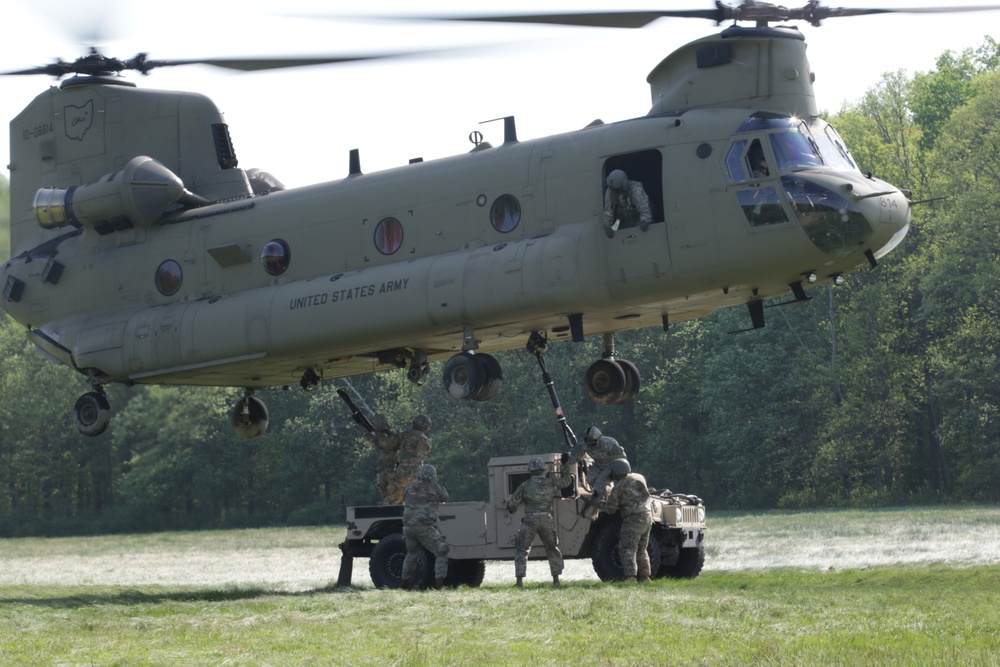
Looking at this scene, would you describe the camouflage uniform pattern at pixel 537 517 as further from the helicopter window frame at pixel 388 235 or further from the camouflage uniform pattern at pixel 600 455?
the helicopter window frame at pixel 388 235

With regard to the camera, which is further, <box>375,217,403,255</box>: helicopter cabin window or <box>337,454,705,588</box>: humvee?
<box>375,217,403,255</box>: helicopter cabin window

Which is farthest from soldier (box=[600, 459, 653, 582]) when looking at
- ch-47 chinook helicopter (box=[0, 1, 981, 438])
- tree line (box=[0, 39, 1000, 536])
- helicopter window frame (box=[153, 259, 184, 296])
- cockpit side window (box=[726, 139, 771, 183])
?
tree line (box=[0, 39, 1000, 536])

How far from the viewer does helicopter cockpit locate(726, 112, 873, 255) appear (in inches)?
645

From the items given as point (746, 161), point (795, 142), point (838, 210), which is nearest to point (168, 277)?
point (746, 161)

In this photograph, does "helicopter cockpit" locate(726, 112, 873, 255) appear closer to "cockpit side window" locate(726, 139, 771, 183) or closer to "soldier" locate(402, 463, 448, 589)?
"cockpit side window" locate(726, 139, 771, 183)

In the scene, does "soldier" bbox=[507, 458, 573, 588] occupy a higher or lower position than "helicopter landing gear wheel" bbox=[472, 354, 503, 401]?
lower

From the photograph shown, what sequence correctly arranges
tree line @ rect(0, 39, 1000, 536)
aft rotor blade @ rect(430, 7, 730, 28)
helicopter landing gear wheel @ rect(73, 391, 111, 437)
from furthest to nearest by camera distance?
tree line @ rect(0, 39, 1000, 536) → helicopter landing gear wheel @ rect(73, 391, 111, 437) → aft rotor blade @ rect(430, 7, 730, 28)

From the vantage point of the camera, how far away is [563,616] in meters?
13.4

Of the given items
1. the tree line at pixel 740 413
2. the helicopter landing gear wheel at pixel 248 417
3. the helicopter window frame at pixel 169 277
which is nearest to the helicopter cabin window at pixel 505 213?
the helicopter window frame at pixel 169 277

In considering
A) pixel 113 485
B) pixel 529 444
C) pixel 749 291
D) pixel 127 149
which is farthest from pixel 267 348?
pixel 113 485

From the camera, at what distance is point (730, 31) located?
17.8m

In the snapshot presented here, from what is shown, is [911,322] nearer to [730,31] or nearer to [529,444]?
[529,444]

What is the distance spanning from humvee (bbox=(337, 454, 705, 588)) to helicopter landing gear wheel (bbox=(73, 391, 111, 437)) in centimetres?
522

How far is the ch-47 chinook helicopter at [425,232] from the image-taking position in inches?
664
